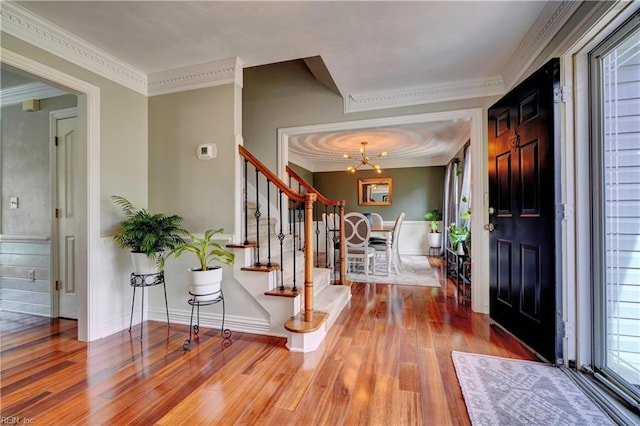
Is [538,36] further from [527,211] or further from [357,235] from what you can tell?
[357,235]

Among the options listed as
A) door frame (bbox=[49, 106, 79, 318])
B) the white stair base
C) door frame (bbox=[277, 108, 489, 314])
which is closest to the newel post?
the white stair base

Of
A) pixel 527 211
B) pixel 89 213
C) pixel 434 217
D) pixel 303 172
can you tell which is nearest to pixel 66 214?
pixel 89 213

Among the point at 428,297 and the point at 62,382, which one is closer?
the point at 62,382

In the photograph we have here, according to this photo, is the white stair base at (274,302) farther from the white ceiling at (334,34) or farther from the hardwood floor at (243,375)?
the white ceiling at (334,34)

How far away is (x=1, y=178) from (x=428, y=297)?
17.6ft

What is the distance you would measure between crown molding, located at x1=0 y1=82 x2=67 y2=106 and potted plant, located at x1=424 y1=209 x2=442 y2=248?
712 cm

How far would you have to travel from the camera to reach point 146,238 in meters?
2.32

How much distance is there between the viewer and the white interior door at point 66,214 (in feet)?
9.54

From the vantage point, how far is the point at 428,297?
3512mm

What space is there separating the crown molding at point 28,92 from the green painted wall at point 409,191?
6.20 metres

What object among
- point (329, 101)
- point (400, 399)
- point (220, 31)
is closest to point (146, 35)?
point (220, 31)

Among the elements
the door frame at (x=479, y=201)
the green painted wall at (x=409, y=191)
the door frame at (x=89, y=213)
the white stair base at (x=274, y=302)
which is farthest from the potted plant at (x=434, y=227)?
the door frame at (x=89, y=213)

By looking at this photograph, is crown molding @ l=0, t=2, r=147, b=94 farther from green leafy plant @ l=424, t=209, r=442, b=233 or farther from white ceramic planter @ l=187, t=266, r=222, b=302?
green leafy plant @ l=424, t=209, r=442, b=233

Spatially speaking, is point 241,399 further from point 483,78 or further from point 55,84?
A: point 483,78
